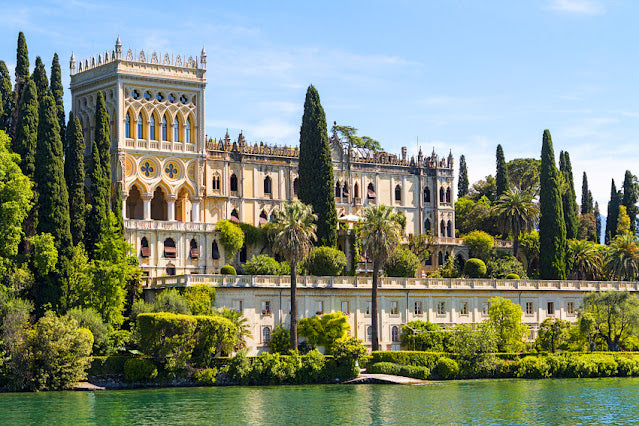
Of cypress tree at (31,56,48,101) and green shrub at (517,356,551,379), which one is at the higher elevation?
cypress tree at (31,56,48,101)

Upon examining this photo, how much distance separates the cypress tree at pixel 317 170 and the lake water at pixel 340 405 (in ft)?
70.6

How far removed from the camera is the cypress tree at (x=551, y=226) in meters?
99.6

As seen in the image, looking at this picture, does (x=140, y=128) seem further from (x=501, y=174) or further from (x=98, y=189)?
(x=501, y=174)

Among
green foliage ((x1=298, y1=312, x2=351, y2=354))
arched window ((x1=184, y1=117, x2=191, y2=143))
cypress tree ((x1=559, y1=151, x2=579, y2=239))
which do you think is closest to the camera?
green foliage ((x1=298, y1=312, x2=351, y2=354))

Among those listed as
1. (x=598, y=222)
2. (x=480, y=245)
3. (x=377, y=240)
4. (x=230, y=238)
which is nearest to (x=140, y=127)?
(x=230, y=238)

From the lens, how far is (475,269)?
9981 cm

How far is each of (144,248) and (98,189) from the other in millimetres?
10943

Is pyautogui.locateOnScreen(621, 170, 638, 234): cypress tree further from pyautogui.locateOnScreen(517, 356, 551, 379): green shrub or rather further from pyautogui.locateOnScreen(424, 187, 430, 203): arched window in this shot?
pyautogui.locateOnScreen(517, 356, 551, 379): green shrub

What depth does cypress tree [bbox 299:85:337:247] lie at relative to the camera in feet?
306

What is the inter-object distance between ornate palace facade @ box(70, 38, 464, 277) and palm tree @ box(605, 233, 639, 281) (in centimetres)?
1481

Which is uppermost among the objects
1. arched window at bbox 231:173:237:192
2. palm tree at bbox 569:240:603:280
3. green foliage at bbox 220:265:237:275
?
arched window at bbox 231:173:237:192

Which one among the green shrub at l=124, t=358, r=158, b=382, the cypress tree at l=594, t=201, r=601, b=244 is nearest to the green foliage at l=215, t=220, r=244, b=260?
the green shrub at l=124, t=358, r=158, b=382

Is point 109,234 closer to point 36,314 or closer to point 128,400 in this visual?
point 36,314

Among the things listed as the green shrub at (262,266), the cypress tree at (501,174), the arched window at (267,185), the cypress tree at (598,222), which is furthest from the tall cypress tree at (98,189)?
the cypress tree at (598,222)
